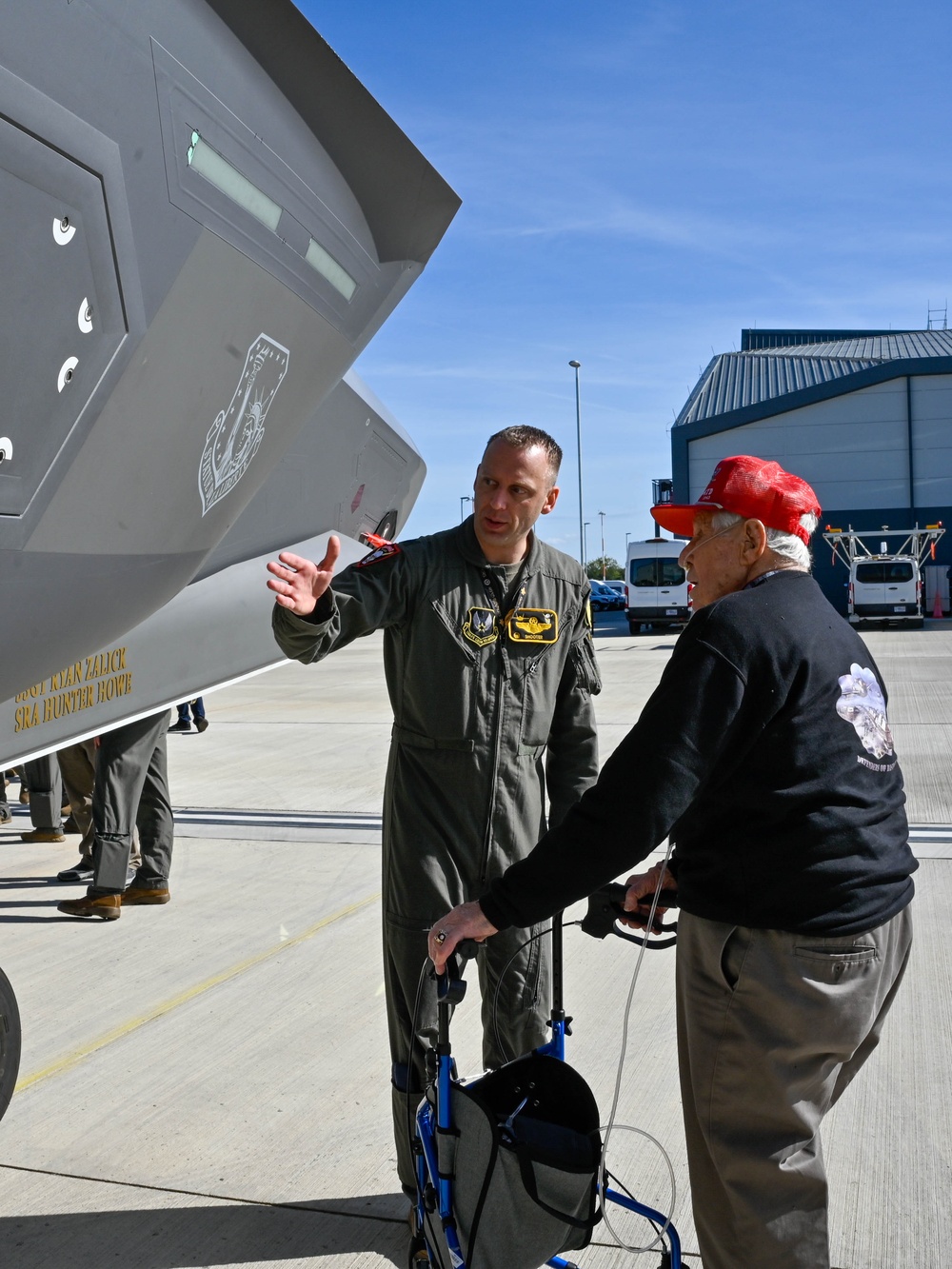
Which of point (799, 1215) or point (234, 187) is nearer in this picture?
point (799, 1215)

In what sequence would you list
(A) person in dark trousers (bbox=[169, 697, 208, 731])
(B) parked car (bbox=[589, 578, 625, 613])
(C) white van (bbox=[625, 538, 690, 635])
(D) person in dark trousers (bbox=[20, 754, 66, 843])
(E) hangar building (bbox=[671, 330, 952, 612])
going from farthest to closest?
(B) parked car (bbox=[589, 578, 625, 613])
(E) hangar building (bbox=[671, 330, 952, 612])
(C) white van (bbox=[625, 538, 690, 635])
(A) person in dark trousers (bbox=[169, 697, 208, 731])
(D) person in dark trousers (bbox=[20, 754, 66, 843])

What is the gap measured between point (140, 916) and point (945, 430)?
4371 centimetres

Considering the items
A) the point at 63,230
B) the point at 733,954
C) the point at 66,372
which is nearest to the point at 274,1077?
the point at 733,954

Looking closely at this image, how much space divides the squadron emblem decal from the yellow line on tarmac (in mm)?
2174

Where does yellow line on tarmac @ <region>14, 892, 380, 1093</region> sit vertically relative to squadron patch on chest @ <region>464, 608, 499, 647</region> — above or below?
below

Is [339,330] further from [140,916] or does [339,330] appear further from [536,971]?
[140,916]

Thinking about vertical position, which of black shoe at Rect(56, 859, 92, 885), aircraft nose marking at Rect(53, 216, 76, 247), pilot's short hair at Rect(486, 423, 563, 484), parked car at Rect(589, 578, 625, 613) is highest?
parked car at Rect(589, 578, 625, 613)

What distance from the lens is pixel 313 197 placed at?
3.31 m

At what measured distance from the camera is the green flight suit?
292cm

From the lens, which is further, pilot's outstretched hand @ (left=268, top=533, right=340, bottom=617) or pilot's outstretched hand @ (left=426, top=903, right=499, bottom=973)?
pilot's outstretched hand @ (left=268, top=533, right=340, bottom=617)

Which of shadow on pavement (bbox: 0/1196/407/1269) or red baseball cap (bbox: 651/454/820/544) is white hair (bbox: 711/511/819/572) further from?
shadow on pavement (bbox: 0/1196/407/1269)

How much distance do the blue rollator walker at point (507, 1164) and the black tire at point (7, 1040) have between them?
1642mm

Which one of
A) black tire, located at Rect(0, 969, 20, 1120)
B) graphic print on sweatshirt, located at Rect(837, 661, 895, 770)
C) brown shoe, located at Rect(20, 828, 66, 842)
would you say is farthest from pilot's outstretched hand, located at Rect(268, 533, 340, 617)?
brown shoe, located at Rect(20, 828, 66, 842)

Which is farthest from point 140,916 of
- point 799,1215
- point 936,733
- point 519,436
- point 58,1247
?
point 936,733
